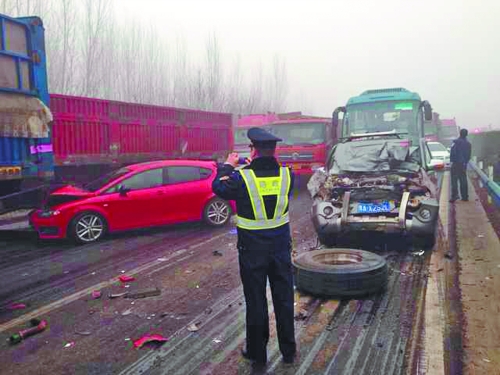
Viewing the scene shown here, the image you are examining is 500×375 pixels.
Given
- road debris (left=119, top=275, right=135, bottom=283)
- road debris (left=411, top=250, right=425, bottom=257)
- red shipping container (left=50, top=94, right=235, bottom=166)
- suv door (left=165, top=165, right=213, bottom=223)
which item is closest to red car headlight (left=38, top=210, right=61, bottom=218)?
red shipping container (left=50, top=94, right=235, bottom=166)

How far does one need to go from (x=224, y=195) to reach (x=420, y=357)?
2.02 meters

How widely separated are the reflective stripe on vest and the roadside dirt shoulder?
1.84 meters

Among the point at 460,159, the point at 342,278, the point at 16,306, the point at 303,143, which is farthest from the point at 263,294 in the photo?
the point at 303,143

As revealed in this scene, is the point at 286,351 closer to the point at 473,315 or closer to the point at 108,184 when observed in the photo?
the point at 473,315

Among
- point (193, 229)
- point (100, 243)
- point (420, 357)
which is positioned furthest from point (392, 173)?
point (100, 243)

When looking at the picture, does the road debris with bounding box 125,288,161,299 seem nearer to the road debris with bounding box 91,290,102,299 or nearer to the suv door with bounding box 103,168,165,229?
the road debris with bounding box 91,290,102,299

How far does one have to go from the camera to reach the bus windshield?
12.5 metres

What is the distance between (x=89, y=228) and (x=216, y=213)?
2609 mm

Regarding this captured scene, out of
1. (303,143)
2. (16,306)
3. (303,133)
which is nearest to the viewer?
(16,306)

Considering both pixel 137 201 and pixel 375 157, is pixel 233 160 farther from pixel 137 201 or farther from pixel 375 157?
pixel 137 201

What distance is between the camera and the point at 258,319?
3.58m

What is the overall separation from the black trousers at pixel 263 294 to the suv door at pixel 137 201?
5.43m

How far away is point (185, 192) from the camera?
30.4 ft

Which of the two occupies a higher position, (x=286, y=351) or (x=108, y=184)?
(x=108, y=184)
